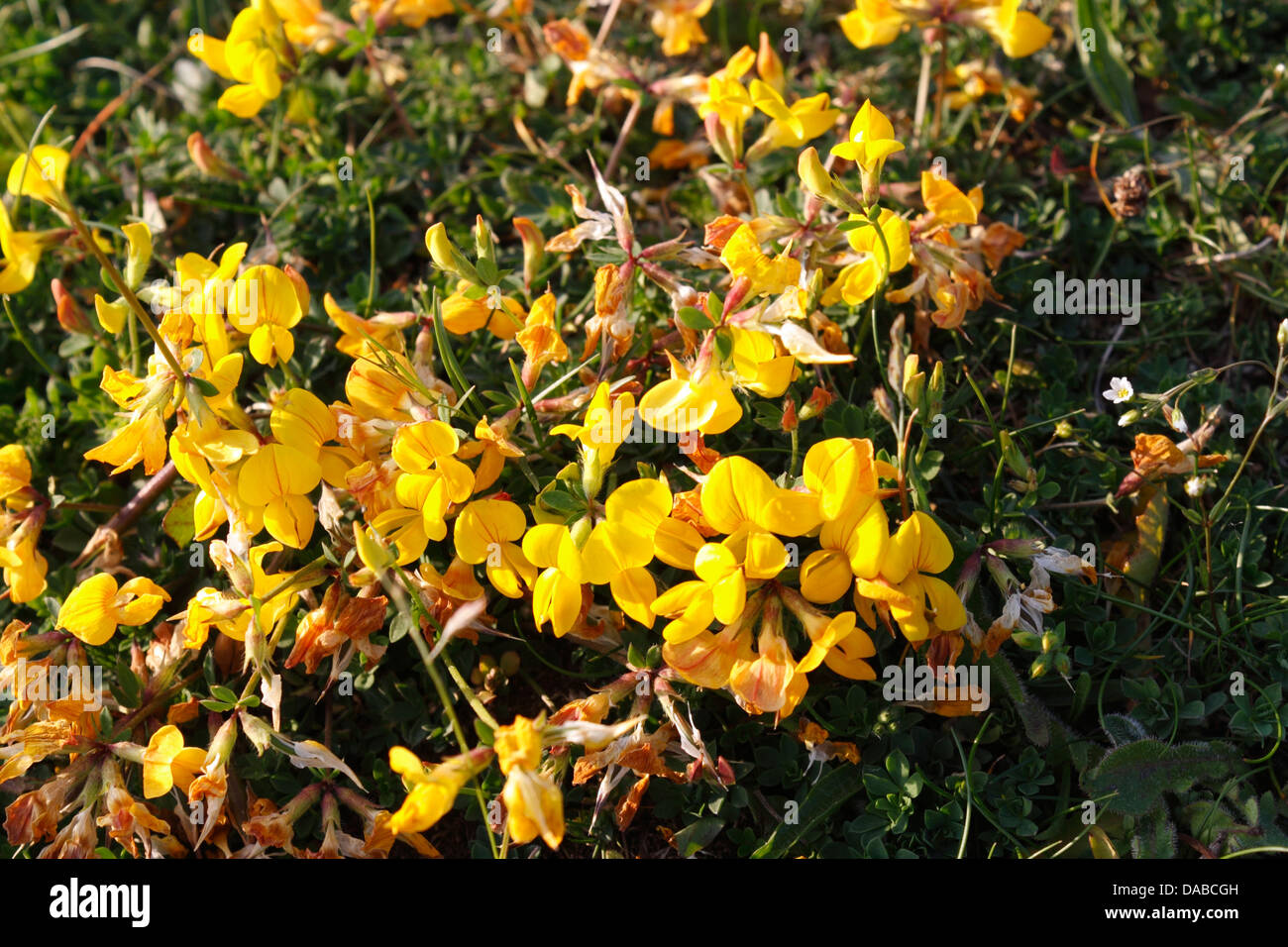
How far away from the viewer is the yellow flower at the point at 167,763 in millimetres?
2260

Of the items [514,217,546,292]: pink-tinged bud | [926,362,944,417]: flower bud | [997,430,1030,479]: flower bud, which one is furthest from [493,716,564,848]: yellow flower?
[514,217,546,292]: pink-tinged bud

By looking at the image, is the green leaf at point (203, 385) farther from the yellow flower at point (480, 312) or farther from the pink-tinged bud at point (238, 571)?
the yellow flower at point (480, 312)

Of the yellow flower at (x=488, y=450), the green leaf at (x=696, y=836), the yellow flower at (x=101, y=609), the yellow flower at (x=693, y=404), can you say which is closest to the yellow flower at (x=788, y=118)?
the yellow flower at (x=693, y=404)

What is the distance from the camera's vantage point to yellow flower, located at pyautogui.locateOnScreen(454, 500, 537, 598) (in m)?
2.22

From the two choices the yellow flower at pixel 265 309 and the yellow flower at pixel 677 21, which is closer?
the yellow flower at pixel 265 309

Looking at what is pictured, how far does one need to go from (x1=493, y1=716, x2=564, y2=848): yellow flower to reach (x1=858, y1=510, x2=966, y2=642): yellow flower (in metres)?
0.69

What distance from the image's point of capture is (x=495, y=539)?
88.4 inches

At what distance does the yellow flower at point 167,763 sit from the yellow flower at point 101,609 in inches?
9.8

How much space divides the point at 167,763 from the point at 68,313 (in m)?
1.25

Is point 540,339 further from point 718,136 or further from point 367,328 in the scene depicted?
point 718,136

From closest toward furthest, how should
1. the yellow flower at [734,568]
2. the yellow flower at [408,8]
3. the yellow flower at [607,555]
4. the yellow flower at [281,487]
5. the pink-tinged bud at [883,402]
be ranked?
the yellow flower at [734,568] < the yellow flower at [607,555] < the yellow flower at [281,487] < the pink-tinged bud at [883,402] < the yellow flower at [408,8]

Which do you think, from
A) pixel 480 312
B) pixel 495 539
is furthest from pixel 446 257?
pixel 495 539
